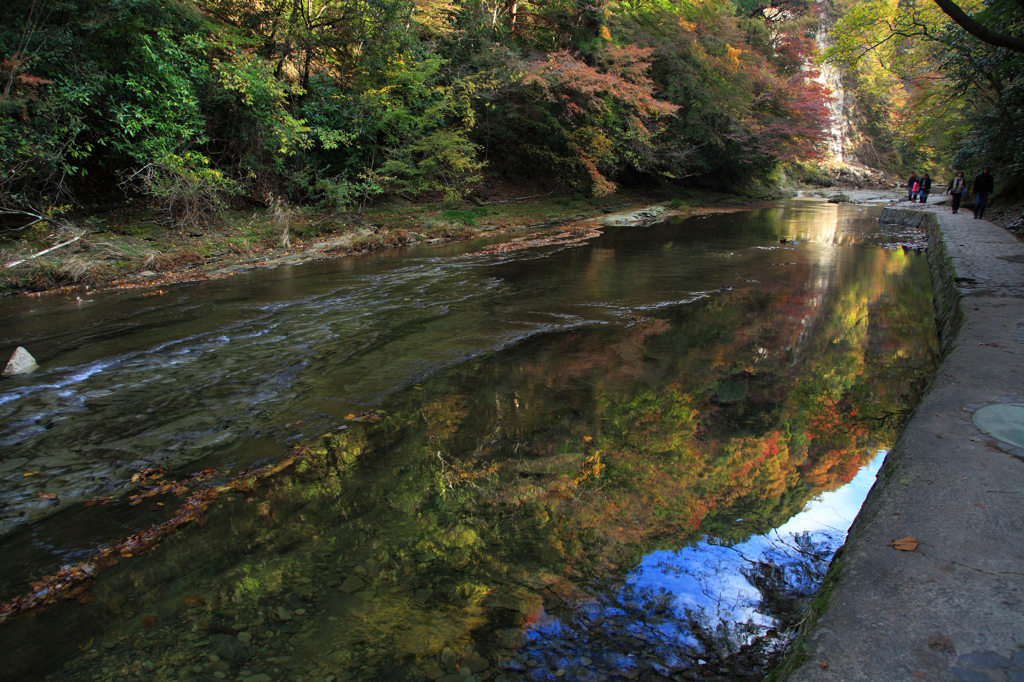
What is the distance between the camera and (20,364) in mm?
5543

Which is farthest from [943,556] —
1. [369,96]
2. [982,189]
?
[982,189]

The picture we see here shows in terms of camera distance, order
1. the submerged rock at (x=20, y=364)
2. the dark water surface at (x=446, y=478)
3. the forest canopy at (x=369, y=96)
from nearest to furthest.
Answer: the dark water surface at (x=446, y=478)
the submerged rock at (x=20, y=364)
the forest canopy at (x=369, y=96)

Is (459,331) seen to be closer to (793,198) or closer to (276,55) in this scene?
(276,55)

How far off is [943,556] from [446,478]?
2.68 m

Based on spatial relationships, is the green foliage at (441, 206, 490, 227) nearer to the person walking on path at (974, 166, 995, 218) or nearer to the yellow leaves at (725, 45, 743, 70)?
the yellow leaves at (725, 45, 743, 70)

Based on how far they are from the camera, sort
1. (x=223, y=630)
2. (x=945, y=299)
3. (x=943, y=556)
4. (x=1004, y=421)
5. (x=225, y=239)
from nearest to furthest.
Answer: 1. (x=943, y=556)
2. (x=223, y=630)
3. (x=1004, y=421)
4. (x=945, y=299)
5. (x=225, y=239)

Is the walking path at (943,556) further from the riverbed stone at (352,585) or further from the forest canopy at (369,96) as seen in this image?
the forest canopy at (369,96)

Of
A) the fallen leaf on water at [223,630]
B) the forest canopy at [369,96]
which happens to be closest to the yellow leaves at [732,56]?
the forest canopy at [369,96]

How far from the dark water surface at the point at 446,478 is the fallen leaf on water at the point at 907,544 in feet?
1.89

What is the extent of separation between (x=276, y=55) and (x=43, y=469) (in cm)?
1442

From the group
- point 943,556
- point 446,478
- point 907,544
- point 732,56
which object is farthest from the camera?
point 732,56

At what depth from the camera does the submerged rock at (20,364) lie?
5465mm

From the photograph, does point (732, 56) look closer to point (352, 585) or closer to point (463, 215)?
point (463, 215)

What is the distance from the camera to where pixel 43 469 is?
381cm
